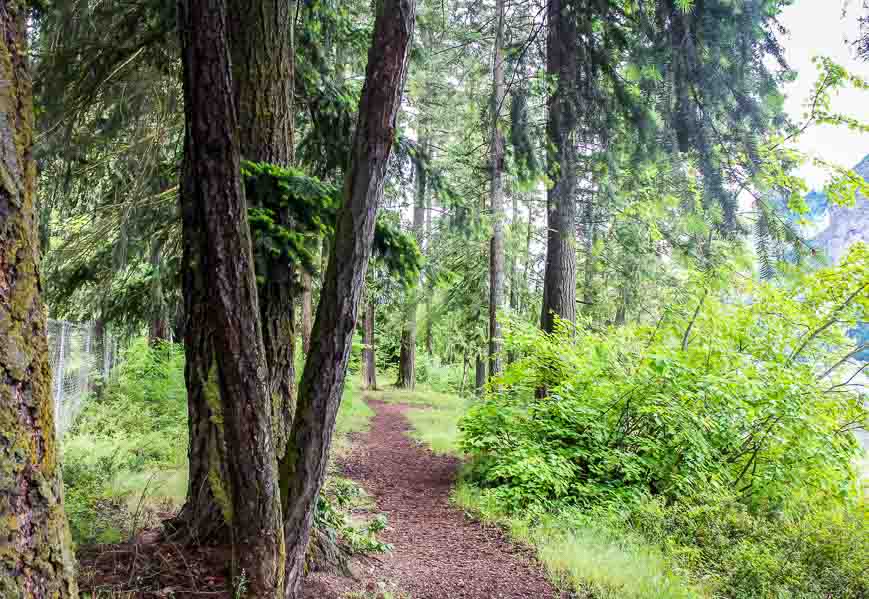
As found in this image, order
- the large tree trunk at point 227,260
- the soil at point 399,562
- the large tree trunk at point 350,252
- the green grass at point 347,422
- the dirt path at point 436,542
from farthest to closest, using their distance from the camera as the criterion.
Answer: the green grass at point 347,422 → the dirt path at point 436,542 → the soil at point 399,562 → the large tree trunk at point 350,252 → the large tree trunk at point 227,260

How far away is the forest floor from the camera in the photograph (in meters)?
3.95

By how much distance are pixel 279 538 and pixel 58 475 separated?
1.45 metres

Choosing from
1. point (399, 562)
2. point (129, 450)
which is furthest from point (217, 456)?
point (129, 450)

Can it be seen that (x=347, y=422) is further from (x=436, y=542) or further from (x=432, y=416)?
(x=436, y=542)

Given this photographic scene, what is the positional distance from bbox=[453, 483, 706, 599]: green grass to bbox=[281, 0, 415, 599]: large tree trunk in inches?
99.6

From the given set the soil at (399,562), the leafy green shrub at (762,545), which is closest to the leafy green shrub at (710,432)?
the leafy green shrub at (762,545)

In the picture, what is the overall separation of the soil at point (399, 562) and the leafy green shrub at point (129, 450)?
1.33 feet

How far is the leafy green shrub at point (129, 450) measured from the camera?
397 cm

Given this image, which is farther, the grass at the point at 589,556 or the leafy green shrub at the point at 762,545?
the leafy green shrub at the point at 762,545

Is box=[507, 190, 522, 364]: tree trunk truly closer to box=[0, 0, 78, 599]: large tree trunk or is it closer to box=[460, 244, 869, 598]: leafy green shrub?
box=[460, 244, 869, 598]: leafy green shrub

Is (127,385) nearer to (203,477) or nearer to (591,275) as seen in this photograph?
(203,477)

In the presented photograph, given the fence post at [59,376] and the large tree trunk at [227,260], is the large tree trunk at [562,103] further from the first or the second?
the fence post at [59,376]

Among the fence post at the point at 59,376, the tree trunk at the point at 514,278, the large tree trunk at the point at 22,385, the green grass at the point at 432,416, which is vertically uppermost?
the tree trunk at the point at 514,278

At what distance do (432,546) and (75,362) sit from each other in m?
6.55
